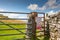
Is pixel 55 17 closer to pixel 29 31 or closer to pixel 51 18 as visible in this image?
pixel 51 18

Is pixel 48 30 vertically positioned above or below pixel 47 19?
below

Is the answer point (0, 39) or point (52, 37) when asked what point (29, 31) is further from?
point (0, 39)

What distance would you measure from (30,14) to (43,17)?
2.27 feet

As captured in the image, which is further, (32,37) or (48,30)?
(48,30)

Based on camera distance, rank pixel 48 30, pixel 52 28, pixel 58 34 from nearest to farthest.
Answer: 1. pixel 58 34
2. pixel 52 28
3. pixel 48 30

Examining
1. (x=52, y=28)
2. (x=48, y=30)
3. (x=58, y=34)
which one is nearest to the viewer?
(x=58, y=34)

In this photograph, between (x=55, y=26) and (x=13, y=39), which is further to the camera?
(x=13, y=39)

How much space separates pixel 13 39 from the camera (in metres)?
7.94

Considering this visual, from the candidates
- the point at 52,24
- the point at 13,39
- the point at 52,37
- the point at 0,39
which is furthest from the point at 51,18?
the point at 0,39

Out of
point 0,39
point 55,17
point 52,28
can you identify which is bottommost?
point 0,39

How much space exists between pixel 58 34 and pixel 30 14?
58.2 inches

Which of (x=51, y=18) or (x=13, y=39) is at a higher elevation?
(x=51, y=18)

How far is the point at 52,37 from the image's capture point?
7.38 m

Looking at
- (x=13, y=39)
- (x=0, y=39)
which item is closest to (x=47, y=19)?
(x=13, y=39)
